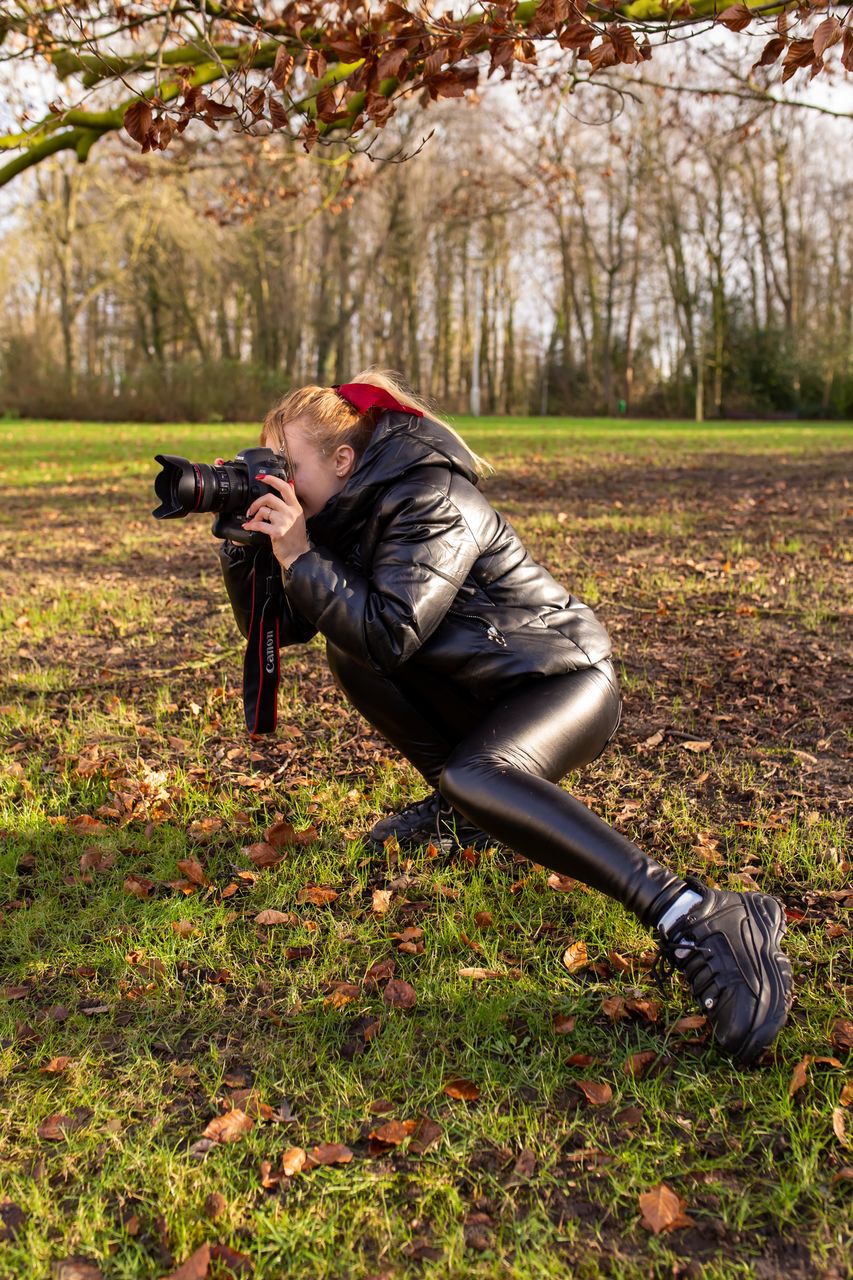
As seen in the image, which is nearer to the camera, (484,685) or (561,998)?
(561,998)

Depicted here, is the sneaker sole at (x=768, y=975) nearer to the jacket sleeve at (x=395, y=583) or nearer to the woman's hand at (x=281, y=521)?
the jacket sleeve at (x=395, y=583)

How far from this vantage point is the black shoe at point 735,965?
2.23 metres

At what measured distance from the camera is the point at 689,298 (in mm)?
33719

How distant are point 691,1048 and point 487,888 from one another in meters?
0.83

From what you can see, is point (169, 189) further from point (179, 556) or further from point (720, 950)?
point (720, 950)

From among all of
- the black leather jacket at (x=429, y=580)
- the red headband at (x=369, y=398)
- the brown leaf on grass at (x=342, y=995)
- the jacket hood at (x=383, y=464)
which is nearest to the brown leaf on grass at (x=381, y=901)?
the brown leaf on grass at (x=342, y=995)

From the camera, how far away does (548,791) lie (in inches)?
98.4

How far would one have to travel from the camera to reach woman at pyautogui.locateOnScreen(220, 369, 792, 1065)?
2371 millimetres

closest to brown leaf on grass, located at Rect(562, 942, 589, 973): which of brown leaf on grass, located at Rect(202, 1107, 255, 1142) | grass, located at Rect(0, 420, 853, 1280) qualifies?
grass, located at Rect(0, 420, 853, 1280)

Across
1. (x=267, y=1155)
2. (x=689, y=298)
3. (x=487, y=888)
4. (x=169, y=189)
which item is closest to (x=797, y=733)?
(x=487, y=888)

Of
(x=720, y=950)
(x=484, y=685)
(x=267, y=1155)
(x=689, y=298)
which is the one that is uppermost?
(x=689, y=298)

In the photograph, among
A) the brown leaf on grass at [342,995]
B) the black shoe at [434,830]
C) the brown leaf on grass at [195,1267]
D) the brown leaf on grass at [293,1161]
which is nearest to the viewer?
the brown leaf on grass at [195,1267]

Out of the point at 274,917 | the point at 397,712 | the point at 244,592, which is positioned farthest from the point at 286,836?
the point at 244,592

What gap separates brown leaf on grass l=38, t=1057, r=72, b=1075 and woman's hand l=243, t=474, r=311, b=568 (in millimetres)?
1277
